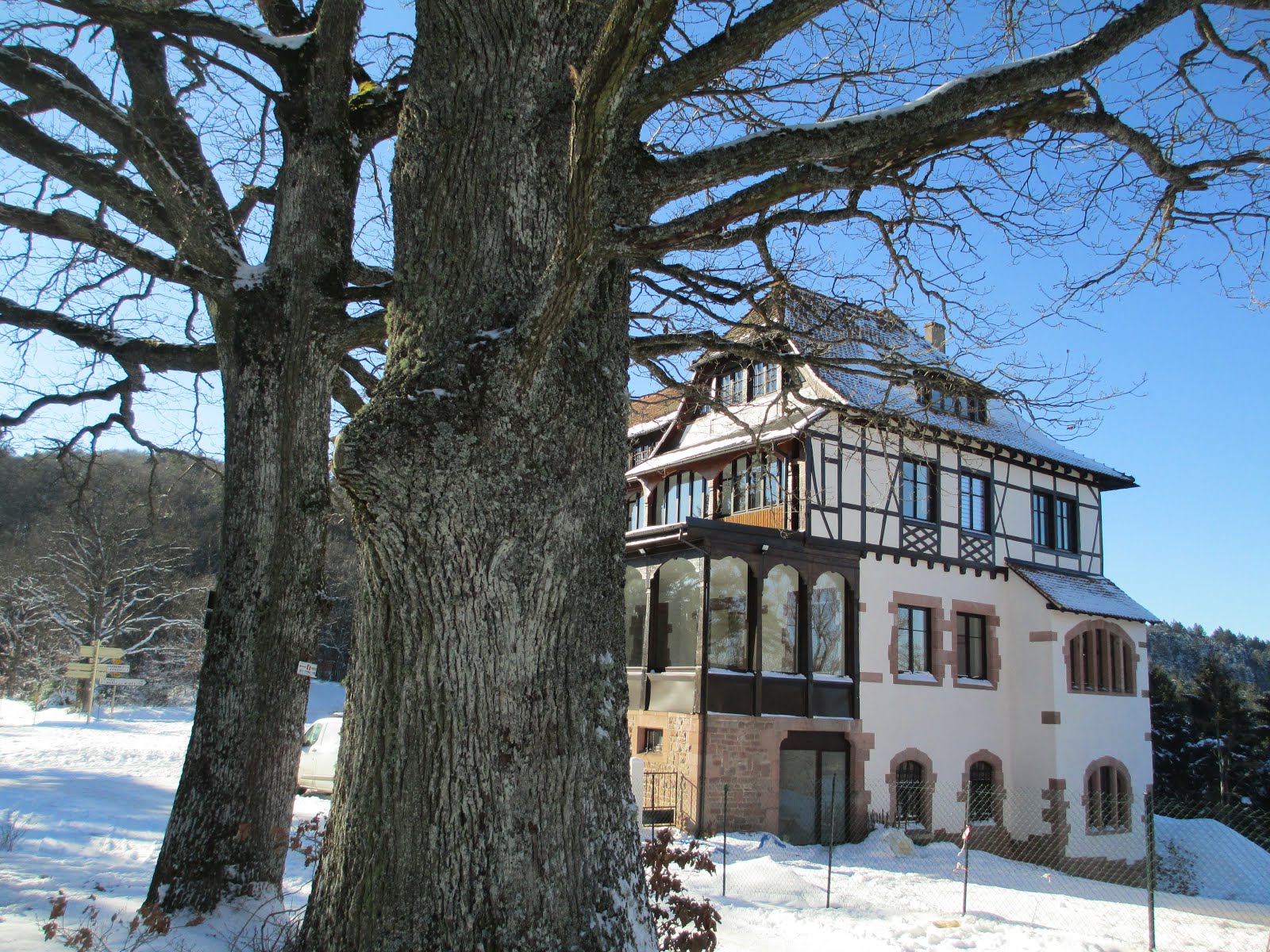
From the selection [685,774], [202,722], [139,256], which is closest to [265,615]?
[202,722]

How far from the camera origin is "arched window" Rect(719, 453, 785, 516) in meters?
18.3

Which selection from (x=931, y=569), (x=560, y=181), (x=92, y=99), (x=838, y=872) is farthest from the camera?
(x=931, y=569)

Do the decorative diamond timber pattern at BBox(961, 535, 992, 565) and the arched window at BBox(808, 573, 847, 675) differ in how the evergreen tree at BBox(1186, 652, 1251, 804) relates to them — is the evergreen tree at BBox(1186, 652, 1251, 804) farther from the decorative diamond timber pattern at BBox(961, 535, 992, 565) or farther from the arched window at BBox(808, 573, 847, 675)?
the arched window at BBox(808, 573, 847, 675)

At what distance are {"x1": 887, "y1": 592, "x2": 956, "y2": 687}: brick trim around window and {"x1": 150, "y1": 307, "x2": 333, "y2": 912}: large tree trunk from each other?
14.6 metres

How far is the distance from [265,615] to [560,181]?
330 centimetres

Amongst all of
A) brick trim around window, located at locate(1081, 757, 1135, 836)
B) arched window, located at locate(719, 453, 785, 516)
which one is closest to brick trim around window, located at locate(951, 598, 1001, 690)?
brick trim around window, located at locate(1081, 757, 1135, 836)

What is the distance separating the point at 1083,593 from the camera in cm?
2086

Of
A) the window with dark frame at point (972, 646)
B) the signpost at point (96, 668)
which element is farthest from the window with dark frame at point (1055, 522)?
the signpost at point (96, 668)

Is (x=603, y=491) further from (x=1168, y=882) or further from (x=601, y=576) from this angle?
(x=1168, y=882)

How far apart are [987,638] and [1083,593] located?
103 inches

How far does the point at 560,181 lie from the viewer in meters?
3.92

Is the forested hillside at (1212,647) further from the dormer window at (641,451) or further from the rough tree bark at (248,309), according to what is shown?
the rough tree bark at (248,309)

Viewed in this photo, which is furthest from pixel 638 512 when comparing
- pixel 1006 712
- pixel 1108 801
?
pixel 1108 801

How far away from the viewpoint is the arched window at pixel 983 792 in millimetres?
19094
